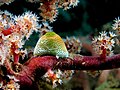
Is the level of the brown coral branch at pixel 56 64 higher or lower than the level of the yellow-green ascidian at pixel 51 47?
lower

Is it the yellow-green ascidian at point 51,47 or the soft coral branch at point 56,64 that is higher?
the yellow-green ascidian at point 51,47

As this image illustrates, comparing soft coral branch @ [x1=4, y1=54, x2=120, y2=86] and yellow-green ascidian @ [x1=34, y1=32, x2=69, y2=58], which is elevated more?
yellow-green ascidian @ [x1=34, y1=32, x2=69, y2=58]

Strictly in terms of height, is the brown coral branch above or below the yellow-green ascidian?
below

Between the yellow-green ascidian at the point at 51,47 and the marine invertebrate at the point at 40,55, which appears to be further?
the yellow-green ascidian at the point at 51,47

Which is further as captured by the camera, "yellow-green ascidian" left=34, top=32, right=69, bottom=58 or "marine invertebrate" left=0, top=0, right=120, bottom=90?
"yellow-green ascidian" left=34, top=32, right=69, bottom=58

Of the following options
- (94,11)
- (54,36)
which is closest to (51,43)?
(54,36)
